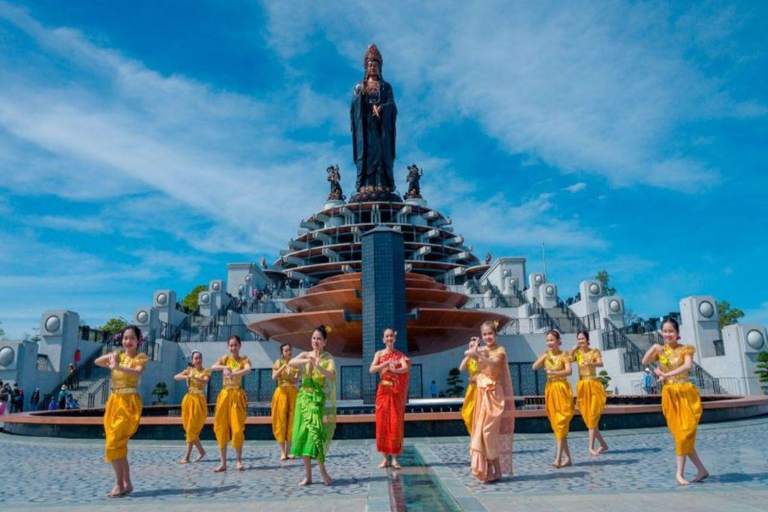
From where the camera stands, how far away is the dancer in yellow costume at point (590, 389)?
8.48 metres

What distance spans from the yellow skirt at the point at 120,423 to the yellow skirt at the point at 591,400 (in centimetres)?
671

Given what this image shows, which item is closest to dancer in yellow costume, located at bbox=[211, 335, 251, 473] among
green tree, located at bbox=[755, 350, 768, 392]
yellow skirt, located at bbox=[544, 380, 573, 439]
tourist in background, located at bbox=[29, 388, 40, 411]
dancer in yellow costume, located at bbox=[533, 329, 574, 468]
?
dancer in yellow costume, located at bbox=[533, 329, 574, 468]

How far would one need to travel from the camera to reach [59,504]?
538 cm

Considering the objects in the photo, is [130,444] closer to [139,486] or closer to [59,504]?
[139,486]

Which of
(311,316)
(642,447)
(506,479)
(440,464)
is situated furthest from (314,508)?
(311,316)

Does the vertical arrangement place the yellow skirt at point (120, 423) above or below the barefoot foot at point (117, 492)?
above

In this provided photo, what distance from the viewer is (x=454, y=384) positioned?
25.9 metres

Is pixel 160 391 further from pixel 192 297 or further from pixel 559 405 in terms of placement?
pixel 192 297

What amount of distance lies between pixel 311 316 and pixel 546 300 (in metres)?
18.5

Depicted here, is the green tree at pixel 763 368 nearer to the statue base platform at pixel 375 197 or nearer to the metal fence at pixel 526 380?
the metal fence at pixel 526 380

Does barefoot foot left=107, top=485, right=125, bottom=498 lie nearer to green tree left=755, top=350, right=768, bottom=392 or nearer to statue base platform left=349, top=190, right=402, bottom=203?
green tree left=755, top=350, right=768, bottom=392

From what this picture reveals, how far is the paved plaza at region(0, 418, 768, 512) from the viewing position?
507 cm

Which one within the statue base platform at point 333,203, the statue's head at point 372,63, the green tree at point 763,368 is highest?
the statue's head at point 372,63

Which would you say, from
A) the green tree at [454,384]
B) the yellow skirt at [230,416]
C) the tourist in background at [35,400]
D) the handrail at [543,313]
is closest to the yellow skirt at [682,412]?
the yellow skirt at [230,416]
